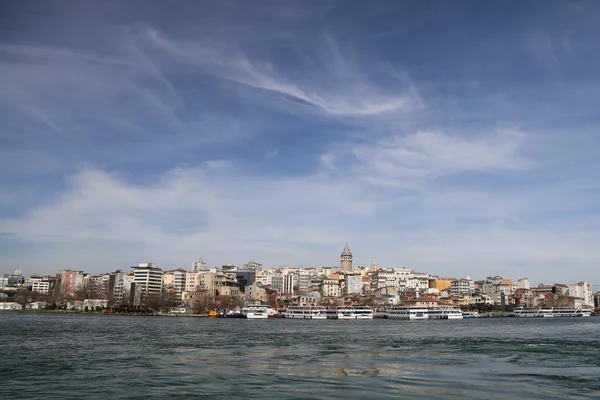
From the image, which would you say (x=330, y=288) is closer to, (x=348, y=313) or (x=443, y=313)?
(x=443, y=313)

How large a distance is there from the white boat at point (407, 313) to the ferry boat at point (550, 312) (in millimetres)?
44776

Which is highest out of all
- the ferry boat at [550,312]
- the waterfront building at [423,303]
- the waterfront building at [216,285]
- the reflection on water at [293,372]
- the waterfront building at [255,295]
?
the waterfront building at [216,285]

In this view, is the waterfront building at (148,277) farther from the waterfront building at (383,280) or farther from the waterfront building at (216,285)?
the waterfront building at (383,280)

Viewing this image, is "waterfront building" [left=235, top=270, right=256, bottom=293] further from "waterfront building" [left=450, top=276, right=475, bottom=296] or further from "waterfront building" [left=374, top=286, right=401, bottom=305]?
"waterfront building" [left=450, top=276, right=475, bottom=296]

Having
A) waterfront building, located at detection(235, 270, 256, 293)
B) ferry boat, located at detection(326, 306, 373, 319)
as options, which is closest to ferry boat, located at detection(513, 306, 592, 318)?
ferry boat, located at detection(326, 306, 373, 319)

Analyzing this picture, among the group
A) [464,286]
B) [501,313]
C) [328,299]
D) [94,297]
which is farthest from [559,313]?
[94,297]

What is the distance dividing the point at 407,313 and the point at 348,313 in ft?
44.1

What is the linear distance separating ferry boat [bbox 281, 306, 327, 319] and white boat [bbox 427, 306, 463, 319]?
76.1 ft

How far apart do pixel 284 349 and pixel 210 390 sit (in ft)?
53.9

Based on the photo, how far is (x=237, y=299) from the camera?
14812 centimetres

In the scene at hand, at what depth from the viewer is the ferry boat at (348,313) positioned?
367 feet

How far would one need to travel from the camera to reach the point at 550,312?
470ft

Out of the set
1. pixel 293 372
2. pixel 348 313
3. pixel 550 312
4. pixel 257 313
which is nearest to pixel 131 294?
pixel 257 313

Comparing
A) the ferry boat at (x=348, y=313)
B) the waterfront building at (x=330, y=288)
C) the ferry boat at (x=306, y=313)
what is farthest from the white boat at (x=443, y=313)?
the waterfront building at (x=330, y=288)
